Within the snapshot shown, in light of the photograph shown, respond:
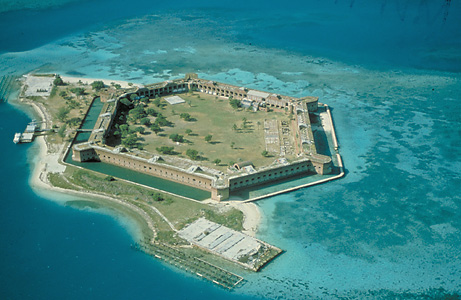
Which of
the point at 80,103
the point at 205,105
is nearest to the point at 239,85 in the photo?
the point at 205,105

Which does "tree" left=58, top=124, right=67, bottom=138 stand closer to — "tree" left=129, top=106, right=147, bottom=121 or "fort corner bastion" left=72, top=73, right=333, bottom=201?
"fort corner bastion" left=72, top=73, right=333, bottom=201

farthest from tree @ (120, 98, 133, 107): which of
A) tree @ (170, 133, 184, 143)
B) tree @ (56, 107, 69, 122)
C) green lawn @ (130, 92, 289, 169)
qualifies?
tree @ (170, 133, 184, 143)

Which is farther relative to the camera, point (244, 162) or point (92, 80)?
point (92, 80)

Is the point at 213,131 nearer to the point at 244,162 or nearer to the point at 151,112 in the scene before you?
the point at 151,112

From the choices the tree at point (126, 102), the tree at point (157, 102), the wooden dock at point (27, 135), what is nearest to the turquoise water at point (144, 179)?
the wooden dock at point (27, 135)

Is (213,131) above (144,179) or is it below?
above

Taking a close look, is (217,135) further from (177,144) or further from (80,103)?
(80,103)

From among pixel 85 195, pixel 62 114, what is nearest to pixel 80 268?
pixel 85 195
